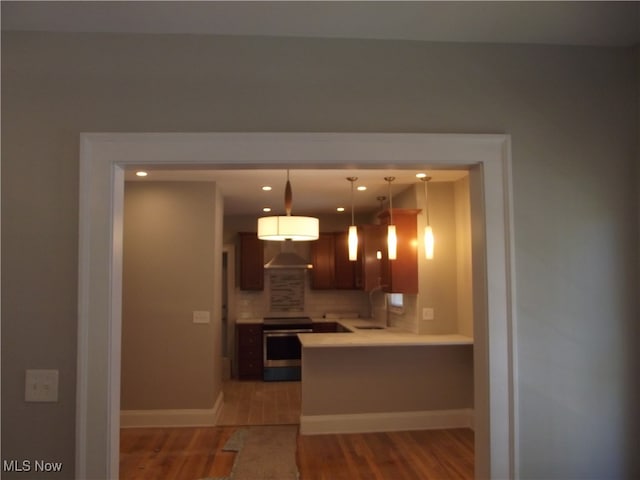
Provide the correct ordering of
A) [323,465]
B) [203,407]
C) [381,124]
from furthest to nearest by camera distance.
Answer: [203,407], [323,465], [381,124]

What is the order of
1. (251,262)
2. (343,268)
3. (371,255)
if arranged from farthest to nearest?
1. (343,268)
2. (251,262)
3. (371,255)

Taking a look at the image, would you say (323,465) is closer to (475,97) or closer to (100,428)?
(100,428)

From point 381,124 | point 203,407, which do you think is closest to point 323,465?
point 203,407

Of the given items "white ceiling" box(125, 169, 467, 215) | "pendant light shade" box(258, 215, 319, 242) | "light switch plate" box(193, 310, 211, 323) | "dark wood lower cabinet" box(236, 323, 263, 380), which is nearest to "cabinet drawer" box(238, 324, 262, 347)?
"dark wood lower cabinet" box(236, 323, 263, 380)

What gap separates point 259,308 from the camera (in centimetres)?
775

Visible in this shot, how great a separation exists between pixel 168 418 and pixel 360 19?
14.5 feet

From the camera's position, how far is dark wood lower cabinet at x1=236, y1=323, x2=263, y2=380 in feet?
23.5

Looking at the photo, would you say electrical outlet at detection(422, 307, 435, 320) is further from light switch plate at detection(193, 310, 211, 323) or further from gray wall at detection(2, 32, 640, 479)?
gray wall at detection(2, 32, 640, 479)

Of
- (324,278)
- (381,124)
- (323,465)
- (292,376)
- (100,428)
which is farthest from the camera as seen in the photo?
(324,278)

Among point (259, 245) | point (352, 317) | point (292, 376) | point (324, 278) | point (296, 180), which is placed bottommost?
point (292, 376)

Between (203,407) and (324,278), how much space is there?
129 inches

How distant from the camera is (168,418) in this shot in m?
4.79

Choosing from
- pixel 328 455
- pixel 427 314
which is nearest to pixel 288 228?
pixel 328 455

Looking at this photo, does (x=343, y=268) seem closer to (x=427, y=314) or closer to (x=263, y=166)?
(x=427, y=314)
